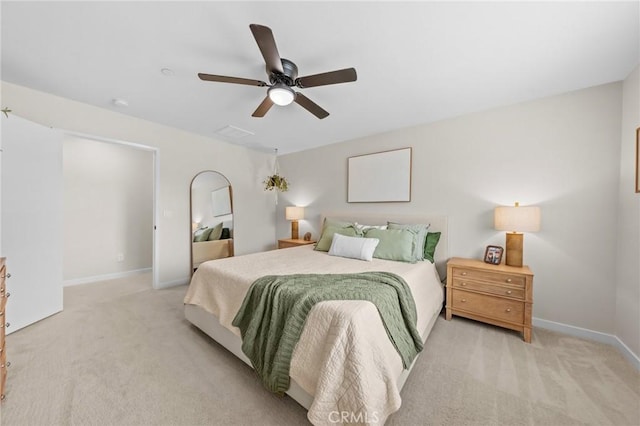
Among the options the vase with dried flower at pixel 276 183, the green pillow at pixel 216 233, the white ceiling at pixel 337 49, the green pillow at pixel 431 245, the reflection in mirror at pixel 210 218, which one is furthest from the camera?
the vase with dried flower at pixel 276 183

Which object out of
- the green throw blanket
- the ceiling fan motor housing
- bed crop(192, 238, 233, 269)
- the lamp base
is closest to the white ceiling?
the ceiling fan motor housing

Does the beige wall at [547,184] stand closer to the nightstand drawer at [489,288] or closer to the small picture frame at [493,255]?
the small picture frame at [493,255]

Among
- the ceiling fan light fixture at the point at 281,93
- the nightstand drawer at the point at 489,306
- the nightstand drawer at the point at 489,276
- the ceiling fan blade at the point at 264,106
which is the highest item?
the ceiling fan blade at the point at 264,106

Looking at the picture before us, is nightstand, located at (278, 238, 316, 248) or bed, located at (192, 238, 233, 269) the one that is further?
nightstand, located at (278, 238, 316, 248)

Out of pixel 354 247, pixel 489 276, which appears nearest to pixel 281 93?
pixel 354 247

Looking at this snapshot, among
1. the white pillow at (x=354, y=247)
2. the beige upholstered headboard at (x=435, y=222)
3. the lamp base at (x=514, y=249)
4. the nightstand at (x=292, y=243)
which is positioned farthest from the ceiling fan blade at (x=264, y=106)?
the lamp base at (x=514, y=249)

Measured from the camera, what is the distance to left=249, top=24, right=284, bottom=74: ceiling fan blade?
4.21 ft

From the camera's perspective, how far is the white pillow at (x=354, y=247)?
2570mm

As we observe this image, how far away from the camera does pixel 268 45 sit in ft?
4.66

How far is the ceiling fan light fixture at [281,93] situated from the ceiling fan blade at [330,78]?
0.39 feet

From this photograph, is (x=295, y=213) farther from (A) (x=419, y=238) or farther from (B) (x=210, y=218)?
(A) (x=419, y=238)

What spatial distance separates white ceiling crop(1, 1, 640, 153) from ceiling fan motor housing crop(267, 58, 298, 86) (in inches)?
2.3

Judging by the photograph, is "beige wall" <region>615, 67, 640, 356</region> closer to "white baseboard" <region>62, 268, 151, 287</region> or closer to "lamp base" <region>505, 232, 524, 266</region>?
"lamp base" <region>505, 232, 524, 266</region>

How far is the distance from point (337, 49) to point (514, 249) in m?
2.55
